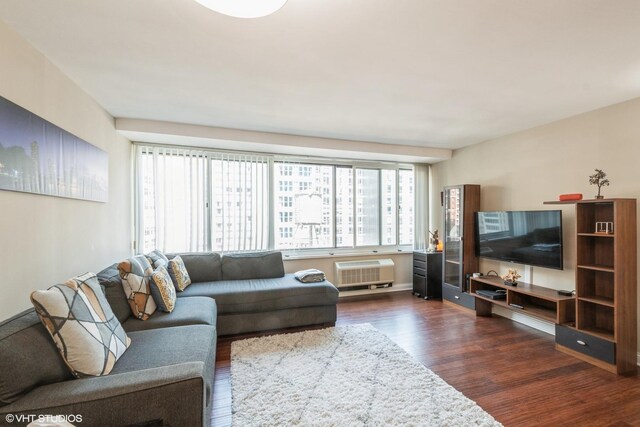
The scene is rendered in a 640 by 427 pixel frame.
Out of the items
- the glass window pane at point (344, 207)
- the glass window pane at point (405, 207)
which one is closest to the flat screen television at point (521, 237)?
the glass window pane at point (405, 207)

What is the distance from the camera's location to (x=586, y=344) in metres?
2.66

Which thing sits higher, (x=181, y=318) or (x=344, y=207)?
(x=344, y=207)

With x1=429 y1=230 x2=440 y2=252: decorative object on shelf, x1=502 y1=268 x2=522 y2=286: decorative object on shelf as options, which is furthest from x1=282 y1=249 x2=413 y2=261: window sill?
x1=502 y1=268 x2=522 y2=286: decorative object on shelf

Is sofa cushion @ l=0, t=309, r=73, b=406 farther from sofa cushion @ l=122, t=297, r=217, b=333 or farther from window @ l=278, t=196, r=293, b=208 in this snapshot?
window @ l=278, t=196, r=293, b=208

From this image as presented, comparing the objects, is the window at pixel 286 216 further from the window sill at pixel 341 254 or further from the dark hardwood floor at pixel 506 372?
the dark hardwood floor at pixel 506 372

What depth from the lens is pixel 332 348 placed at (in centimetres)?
285

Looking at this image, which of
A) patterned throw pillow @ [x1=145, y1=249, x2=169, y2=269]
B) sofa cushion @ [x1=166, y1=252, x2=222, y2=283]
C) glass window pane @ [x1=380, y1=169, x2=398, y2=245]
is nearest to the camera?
patterned throw pillow @ [x1=145, y1=249, x2=169, y2=269]

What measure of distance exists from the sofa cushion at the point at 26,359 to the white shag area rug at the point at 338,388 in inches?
42.3

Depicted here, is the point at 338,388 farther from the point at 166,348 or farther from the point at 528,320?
the point at 528,320

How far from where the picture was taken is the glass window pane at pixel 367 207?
505 centimetres

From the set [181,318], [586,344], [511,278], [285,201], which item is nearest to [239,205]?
[285,201]

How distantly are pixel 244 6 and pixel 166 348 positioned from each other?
6.28ft

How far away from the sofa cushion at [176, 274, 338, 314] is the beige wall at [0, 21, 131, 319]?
1.00 meters

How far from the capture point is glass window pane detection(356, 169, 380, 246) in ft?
16.6
